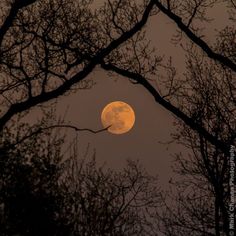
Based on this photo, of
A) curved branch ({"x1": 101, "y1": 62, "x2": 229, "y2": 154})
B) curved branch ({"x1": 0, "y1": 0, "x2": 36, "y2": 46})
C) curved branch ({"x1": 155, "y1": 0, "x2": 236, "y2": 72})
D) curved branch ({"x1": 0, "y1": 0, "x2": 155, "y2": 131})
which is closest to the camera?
curved branch ({"x1": 101, "y1": 62, "x2": 229, "y2": 154})

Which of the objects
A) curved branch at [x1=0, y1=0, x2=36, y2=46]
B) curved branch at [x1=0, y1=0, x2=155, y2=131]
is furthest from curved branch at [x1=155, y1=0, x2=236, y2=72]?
curved branch at [x1=0, y1=0, x2=36, y2=46]

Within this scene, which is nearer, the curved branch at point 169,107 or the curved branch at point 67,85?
the curved branch at point 169,107

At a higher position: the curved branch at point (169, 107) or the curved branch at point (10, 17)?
the curved branch at point (10, 17)

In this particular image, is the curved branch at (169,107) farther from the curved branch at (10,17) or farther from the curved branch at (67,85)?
the curved branch at (10,17)

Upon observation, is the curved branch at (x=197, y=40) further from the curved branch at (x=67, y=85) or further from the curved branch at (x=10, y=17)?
the curved branch at (x=10, y=17)

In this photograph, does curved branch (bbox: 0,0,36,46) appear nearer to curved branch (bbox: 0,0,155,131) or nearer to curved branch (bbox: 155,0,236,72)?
curved branch (bbox: 0,0,155,131)

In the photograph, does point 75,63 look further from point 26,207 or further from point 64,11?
point 26,207

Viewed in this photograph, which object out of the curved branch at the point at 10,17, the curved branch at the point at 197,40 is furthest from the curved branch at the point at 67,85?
the curved branch at the point at 10,17

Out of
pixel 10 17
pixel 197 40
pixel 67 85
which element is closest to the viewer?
pixel 10 17

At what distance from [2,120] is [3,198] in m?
12.9

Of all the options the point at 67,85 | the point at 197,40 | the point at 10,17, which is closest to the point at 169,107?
the point at 197,40

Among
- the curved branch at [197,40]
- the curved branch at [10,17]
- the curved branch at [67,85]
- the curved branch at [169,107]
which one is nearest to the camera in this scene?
the curved branch at [169,107]

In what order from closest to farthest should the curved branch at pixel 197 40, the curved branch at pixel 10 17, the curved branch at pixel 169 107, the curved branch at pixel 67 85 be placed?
the curved branch at pixel 169 107 → the curved branch at pixel 197 40 → the curved branch at pixel 10 17 → the curved branch at pixel 67 85

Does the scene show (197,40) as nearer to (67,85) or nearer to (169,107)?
(169,107)
